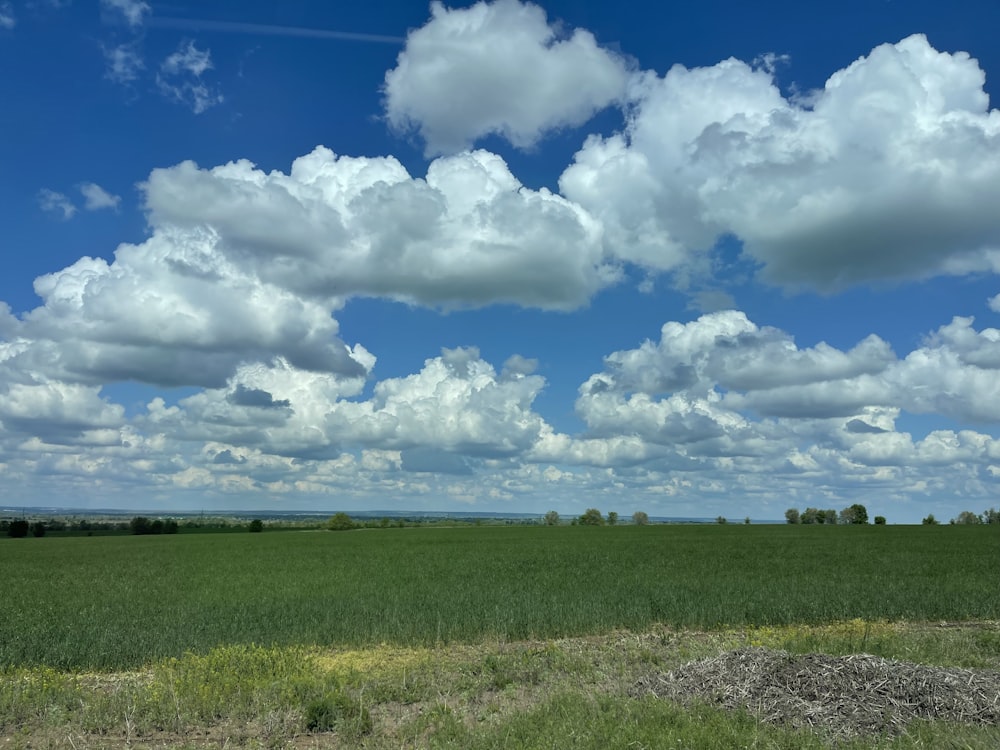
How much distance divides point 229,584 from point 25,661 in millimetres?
17736

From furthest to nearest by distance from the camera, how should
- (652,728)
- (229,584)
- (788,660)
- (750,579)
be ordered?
(229,584)
(750,579)
(788,660)
(652,728)

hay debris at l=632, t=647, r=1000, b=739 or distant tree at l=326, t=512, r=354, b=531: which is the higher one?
hay debris at l=632, t=647, r=1000, b=739

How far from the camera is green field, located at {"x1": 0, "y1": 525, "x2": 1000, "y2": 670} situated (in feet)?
59.0

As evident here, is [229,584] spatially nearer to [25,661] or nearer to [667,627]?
[25,661]

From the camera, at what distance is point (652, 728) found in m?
9.49

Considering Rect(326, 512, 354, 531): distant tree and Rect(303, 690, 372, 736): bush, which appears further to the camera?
Rect(326, 512, 354, 531): distant tree

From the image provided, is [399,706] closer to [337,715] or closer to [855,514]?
[337,715]

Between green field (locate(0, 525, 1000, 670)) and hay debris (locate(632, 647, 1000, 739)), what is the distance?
23.7 feet

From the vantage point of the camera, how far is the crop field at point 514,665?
33.1ft

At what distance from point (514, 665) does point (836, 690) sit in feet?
19.3

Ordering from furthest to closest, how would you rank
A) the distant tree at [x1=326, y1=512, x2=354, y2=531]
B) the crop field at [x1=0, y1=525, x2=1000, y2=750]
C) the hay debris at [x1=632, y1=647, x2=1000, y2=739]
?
the distant tree at [x1=326, y1=512, x2=354, y2=531] < the crop field at [x1=0, y1=525, x2=1000, y2=750] < the hay debris at [x1=632, y1=647, x2=1000, y2=739]

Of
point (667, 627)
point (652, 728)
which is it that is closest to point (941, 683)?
point (652, 728)

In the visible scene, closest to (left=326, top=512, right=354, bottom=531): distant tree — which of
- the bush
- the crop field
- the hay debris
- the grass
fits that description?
the crop field

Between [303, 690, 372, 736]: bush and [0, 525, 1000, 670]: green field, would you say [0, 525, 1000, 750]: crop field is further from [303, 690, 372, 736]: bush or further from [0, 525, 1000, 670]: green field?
[0, 525, 1000, 670]: green field
